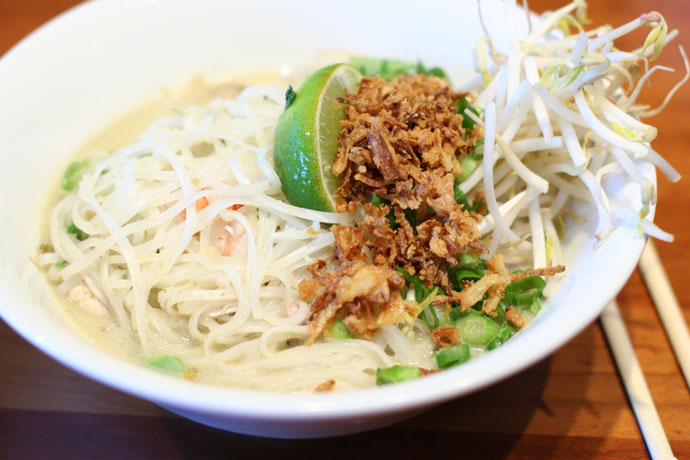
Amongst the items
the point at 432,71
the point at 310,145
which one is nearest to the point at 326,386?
the point at 310,145

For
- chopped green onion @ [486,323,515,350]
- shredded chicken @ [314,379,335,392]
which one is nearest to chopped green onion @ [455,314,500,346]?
chopped green onion @ [486,323,515,350]

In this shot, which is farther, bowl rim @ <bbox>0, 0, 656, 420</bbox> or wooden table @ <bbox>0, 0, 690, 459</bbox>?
wooden table @ <bbox>0, 0, 690, 459</bbox>

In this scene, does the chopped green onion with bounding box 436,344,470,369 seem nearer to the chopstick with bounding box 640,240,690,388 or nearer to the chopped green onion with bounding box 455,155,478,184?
the chopped green onion with bounding box 455,155,478,184

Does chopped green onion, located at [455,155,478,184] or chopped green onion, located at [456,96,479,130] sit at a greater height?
chopped green onion, located at [456,96,479,130]

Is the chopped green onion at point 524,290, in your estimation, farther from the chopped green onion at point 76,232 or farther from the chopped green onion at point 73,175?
the chopped green onion at point 73,175

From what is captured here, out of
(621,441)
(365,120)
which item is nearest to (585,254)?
(621,441)

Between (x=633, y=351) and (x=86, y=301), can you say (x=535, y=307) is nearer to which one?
(x=633, y=351)

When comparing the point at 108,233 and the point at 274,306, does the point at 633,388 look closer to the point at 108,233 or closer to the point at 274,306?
the point at 274,306
